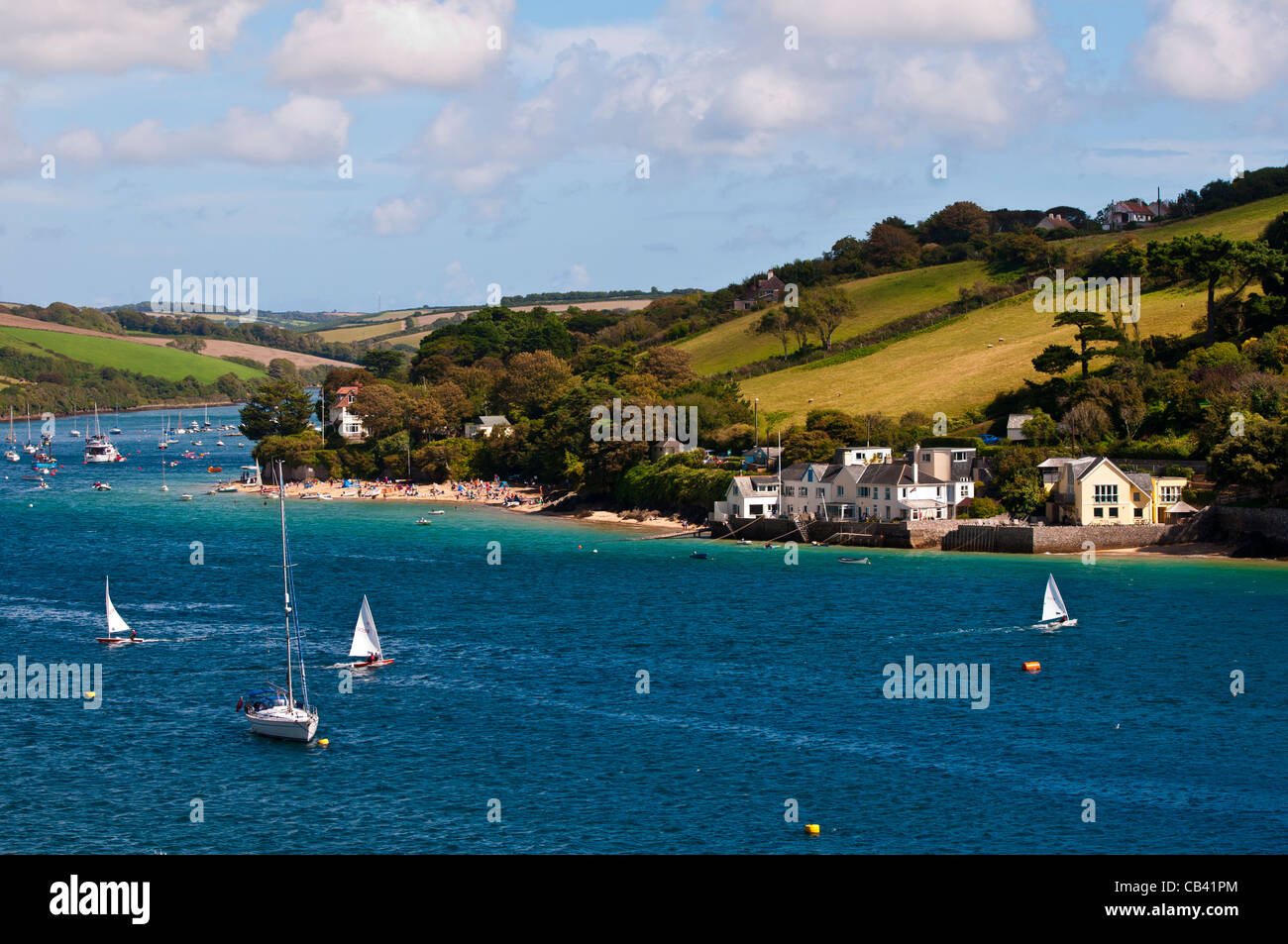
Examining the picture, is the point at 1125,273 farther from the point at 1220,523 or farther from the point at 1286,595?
the point at 1286,595

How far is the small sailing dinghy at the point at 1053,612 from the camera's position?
70812 mm

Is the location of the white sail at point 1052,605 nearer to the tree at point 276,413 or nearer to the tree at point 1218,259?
the tree at point 1218,259

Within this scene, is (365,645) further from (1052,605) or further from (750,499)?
(750,499)

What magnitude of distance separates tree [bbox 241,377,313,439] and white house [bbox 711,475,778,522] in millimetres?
88611

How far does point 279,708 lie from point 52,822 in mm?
11419

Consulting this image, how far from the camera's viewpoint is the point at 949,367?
Result: 518ft

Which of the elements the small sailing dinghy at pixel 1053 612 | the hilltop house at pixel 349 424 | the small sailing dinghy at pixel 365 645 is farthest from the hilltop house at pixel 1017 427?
the hilltop house at pixel 349 424

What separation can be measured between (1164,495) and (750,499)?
34.7 meters

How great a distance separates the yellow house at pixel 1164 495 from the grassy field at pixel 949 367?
3873cm

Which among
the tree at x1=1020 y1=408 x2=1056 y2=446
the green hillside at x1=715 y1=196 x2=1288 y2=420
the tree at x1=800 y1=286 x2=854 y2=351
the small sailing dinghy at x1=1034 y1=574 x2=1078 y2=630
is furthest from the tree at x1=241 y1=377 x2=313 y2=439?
the small sailing dinghy at x1=1034 y1=574 x2=1078 y2=630

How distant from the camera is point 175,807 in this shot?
4169 centimetres

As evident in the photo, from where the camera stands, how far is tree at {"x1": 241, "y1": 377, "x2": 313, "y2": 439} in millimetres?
182000

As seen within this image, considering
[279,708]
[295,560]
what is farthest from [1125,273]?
[279,708]

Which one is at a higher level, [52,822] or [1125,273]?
[1125,273]
